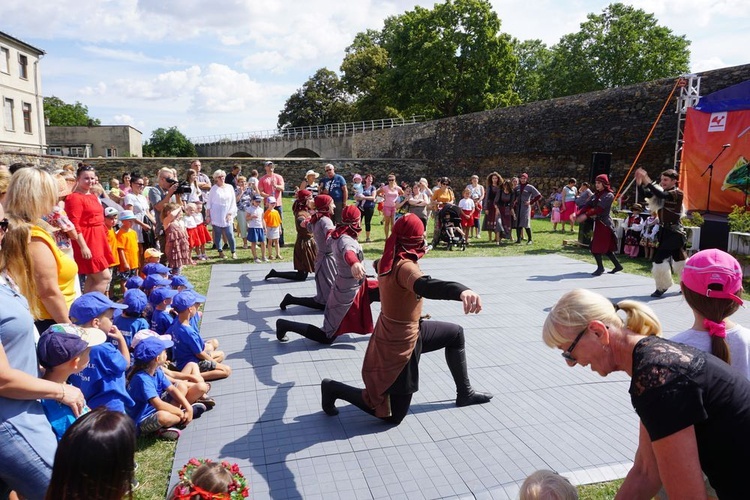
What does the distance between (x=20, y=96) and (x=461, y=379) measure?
4308cm

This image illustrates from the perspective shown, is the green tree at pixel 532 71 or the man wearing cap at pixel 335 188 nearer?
the man wearing cap at pixel 335 188

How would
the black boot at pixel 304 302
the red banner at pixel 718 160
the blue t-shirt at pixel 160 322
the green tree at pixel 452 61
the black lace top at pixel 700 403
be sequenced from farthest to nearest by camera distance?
the green tree at pixel 452 61
the red banner at pixel 718 160
the black boot at pixel 304 302
the blue t-shirt at pixel 160 322
the black lace top at pixel 700 403

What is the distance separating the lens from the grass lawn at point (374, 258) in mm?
3191

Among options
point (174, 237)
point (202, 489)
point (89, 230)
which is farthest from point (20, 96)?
point (202, 489)

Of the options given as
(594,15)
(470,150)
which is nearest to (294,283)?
(470,150)

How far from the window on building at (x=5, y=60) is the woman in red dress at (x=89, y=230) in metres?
38.0

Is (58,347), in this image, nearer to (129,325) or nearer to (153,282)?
(129,325)

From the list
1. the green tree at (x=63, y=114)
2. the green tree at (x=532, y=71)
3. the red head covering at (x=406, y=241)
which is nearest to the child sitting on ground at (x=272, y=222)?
the red head covering at (x=406, y=241)

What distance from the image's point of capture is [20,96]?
36781 millimetres

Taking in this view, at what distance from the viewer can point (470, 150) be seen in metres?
29.2

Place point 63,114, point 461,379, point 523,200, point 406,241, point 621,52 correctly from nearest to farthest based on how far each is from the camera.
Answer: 1. point 406,241
2. point 461,379
3. point 523,200
4. point 621,52
5. point 63,114

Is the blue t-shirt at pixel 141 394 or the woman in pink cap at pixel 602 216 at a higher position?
the woman in pink cap at pixel 602 216

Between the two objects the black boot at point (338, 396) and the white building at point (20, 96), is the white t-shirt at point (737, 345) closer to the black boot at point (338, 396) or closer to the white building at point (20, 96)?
the black boot at point (338, 396)

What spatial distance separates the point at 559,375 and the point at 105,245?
5271mm
